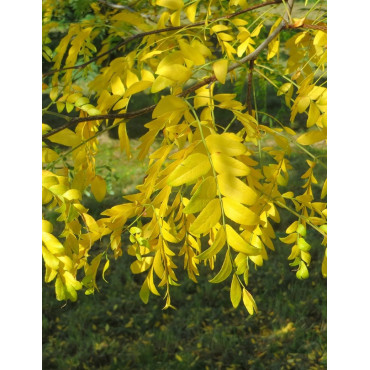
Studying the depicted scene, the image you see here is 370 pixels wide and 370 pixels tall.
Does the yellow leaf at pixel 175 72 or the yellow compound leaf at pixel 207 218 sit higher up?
the yellow leaf at pixel 175 72

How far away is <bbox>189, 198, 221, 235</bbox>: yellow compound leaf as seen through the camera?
690 millimetres

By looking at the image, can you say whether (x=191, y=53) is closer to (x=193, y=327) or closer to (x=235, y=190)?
(x=235, y=190)

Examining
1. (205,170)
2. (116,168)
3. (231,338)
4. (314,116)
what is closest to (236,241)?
(205,170)

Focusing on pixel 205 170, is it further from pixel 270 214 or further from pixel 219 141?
pixel 270 214

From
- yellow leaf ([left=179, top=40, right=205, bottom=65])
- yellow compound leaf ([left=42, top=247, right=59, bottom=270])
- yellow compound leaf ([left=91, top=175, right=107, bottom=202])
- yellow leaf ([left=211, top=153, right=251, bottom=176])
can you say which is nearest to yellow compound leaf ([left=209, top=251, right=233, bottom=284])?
yellow leaf ([left=211, top=153, right=251, bottom=176])

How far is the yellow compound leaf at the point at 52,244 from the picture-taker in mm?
703

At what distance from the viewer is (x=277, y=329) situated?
2.71 metres

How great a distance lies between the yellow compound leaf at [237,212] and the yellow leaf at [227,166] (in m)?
0.04

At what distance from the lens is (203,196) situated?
2.28ft

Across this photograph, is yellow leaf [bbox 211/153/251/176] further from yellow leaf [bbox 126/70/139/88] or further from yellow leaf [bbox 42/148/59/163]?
yellow leaf [bbox 126/70/139/88]

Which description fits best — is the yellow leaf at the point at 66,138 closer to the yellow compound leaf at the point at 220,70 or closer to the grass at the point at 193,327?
the yellow compound leaf at the point at 220,70

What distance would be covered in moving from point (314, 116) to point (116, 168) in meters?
3.98

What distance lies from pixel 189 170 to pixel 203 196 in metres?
0.04

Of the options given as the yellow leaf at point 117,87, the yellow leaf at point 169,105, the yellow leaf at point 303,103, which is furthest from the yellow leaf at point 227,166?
the yellow leaf at point 117,87
